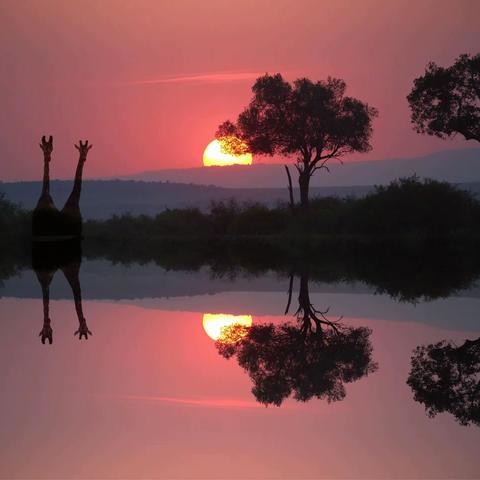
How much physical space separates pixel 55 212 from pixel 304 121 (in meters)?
16.6

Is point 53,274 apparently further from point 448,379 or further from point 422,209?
point 422,209

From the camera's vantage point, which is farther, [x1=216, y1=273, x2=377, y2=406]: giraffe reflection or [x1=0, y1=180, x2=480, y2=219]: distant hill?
[x1=0, y1=180, x2=480, y2=219]: distant hill

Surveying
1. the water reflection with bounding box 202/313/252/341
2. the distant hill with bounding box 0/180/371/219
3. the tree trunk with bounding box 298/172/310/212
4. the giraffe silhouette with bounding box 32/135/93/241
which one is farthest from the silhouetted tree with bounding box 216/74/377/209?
the distant hill with bounding box 0/180/371/219

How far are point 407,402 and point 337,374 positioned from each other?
161 cm

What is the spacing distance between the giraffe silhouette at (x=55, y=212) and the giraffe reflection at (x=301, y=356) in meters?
31.4

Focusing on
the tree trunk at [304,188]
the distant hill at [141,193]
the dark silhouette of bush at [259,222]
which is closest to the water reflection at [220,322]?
the tree trunk at [304,188]

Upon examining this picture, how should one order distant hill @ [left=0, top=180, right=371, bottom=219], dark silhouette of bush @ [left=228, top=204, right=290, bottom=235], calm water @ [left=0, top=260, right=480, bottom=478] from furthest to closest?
distant hill @ [left=0, top=180, right=371, bottom=219]
dark silhouette of bush @ [left=228, top=204, right=290, bottom=235]
calm water @ [left=0, top=260, right=480, bottom=478]

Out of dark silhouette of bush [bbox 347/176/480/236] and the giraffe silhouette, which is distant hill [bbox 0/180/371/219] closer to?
dark silhouette of bush [bbox 347/176/480/236]

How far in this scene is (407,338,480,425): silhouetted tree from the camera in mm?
8602

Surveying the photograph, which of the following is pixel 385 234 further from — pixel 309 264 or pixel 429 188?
pixel 309 264

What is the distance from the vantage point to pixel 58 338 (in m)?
13.2

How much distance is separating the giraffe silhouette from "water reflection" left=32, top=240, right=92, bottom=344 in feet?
1.70

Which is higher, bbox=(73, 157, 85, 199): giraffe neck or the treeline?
bbox=(73, 157, 85, 199): giraffe neck

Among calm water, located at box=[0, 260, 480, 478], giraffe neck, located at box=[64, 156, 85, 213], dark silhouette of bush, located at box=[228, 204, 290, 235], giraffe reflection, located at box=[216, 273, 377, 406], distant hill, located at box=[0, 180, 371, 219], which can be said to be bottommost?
calm water, located at box=[0, 260, 480, 478]
